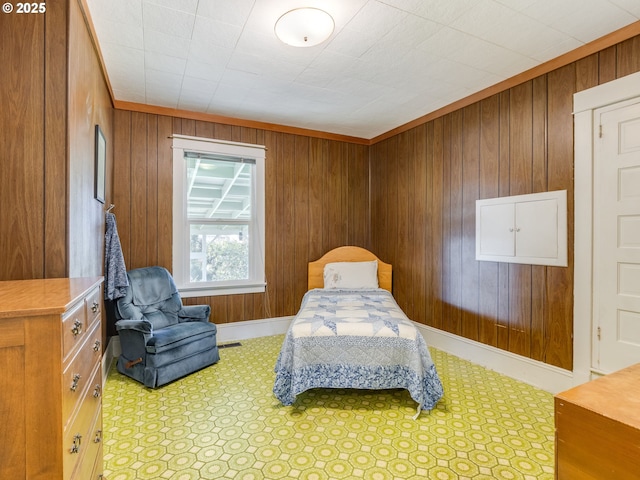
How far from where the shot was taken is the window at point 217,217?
3.67 m

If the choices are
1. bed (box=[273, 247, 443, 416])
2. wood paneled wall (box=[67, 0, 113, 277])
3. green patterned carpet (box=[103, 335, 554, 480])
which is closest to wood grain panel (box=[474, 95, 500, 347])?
green patterned carpet (box=[103, 335, 554, 480])

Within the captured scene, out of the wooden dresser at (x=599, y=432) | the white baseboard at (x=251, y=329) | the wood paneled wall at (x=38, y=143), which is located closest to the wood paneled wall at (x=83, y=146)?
the wood paneled wall at (x=38, y=143)

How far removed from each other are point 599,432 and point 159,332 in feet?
9.48

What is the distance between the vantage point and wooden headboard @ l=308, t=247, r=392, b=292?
4.20m

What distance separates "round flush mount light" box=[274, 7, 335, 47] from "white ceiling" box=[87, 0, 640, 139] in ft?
0.17

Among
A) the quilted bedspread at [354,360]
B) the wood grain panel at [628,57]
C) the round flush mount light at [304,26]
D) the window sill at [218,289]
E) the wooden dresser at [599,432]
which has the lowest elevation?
the quilted bedspread at [354,360]

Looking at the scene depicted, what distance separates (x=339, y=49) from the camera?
248 cm

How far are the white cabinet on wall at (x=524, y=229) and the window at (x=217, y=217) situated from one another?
246cm

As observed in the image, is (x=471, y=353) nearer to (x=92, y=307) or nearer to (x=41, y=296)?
(x=92, y=307)

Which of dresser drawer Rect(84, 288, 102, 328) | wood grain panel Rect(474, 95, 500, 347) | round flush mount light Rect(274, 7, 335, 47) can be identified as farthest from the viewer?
wood grain panel Rect(474, 95, 500, 347)

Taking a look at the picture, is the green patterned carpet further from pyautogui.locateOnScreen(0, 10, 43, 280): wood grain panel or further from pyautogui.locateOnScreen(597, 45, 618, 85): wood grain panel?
pyautogui.locateOnScreen(597, 45, 618, 85): wood grain panel

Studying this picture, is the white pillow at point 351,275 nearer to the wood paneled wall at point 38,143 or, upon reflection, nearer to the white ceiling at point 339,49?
the white ceiling at point 339,49

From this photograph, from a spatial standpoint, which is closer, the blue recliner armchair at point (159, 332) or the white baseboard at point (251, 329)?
the blue recliner armchair at point (159, 332)

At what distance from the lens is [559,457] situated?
0.89 meters
